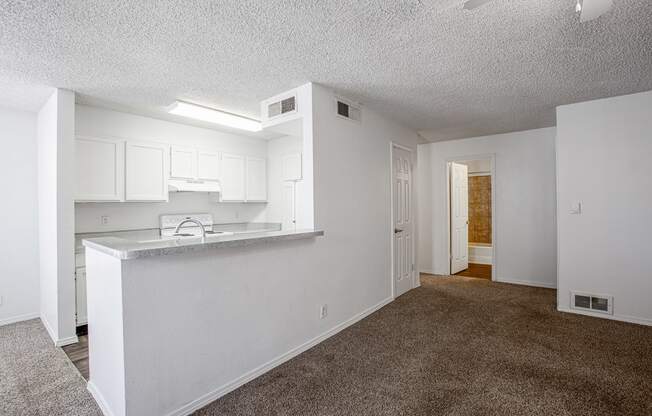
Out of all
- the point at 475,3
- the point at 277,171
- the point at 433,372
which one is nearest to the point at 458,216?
the point at 277,171

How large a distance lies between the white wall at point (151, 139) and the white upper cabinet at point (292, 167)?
62 cm

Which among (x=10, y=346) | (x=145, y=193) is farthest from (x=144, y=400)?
(x=145, y=193)

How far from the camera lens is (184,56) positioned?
7.88 feet

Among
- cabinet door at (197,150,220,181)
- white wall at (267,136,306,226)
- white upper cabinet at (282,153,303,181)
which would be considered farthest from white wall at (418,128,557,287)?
cabinet door at (197,150,220,181)

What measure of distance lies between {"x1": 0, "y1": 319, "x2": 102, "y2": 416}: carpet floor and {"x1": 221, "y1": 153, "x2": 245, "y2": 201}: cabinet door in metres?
2.59

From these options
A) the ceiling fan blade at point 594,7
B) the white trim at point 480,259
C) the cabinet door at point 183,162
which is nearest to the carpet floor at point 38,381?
the cabinet door at point 183,162

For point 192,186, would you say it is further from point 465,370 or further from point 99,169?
point 465,370

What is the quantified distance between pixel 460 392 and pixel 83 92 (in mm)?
4206

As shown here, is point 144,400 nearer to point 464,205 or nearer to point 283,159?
point 283,159

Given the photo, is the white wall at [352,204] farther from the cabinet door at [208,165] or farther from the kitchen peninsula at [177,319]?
the cabinet door at [208,165]

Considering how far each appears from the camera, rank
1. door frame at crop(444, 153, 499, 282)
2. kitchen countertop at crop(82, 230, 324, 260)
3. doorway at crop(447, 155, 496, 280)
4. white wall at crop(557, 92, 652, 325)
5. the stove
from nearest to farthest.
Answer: kitchen countertop at crop(82, 230, 324, 260) < white wall at crop(557, 92, 652, 325) < the stove < door frame at crop(444, 153, 499, 282) < doorway at crop(447, 155, 496, 280)

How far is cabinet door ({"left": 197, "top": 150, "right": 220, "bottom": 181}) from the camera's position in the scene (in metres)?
4.49

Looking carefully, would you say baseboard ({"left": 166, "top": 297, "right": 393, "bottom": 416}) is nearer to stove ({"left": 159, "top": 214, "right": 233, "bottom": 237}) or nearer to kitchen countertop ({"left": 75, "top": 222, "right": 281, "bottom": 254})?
kitchen countertop ({"left": 75, "top": 222, "right": 281, "bottom": 254})

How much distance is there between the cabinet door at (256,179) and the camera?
515 cm
